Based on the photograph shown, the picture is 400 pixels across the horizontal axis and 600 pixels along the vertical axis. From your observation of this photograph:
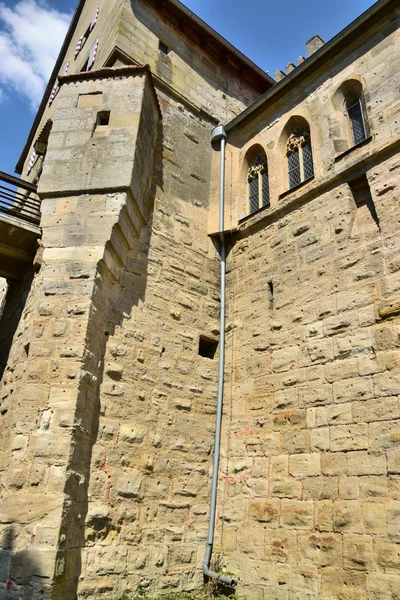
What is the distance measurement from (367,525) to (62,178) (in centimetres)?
554

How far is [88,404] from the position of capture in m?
5.64

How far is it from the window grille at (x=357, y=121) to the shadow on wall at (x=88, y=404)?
308 cm

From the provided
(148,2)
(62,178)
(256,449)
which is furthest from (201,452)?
(148,2)

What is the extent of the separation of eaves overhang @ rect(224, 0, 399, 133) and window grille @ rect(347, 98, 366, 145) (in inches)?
38.7

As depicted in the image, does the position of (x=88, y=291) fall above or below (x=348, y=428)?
above

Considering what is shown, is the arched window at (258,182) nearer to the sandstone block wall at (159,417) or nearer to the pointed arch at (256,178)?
the pointed arch at (256,178)

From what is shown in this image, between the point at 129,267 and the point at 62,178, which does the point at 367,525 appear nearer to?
the point at 129,267

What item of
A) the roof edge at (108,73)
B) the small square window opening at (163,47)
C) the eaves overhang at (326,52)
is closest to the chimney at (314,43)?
the small square window opening at (163,47)

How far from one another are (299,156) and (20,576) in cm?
653

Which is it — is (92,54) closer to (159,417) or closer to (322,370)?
(159,417)

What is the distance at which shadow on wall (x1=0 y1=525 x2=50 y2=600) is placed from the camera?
15.1 feet

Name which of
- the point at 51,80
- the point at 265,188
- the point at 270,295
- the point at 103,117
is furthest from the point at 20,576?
the point at 51,80

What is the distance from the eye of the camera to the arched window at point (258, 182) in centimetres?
824

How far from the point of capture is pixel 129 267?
6.92 metres
